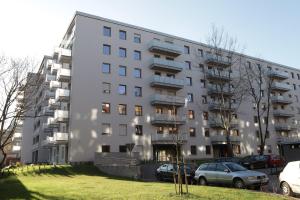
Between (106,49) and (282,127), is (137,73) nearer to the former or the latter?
(106,49)

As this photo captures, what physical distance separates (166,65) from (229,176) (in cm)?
2839

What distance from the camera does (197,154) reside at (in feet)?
145

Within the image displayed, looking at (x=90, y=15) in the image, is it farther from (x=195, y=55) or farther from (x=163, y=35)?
(x=195, y=55)

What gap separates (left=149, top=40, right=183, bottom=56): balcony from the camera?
142 ft

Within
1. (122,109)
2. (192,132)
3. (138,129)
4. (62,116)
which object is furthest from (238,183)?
(192,132)

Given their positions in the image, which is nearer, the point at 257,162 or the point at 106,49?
the point at 257,162

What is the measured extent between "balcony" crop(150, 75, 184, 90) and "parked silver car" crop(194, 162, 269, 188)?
23991mm

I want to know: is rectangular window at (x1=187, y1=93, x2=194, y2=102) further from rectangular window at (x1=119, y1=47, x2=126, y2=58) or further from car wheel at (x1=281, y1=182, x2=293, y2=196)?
car wheel at (x1=281, y1=182, x2=293, y2=196)

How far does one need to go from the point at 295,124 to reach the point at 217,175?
164ft

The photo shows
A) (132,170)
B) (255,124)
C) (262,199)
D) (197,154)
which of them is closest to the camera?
(262,199)

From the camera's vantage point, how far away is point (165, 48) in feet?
145

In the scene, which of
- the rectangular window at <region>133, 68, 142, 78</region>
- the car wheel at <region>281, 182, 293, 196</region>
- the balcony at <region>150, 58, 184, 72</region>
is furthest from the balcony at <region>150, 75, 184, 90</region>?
the car wheel at <region>281, 182, 293, 196</region>

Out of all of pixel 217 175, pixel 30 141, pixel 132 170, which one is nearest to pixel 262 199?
pixel 217 175

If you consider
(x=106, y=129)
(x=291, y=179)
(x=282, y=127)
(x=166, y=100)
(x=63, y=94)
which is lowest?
(x=291, y=179)
